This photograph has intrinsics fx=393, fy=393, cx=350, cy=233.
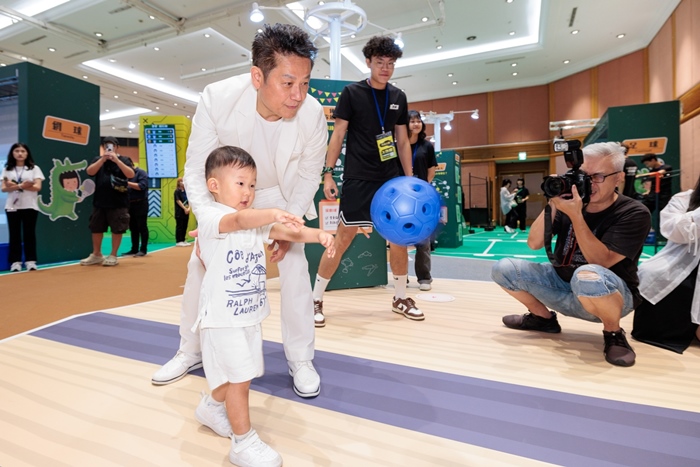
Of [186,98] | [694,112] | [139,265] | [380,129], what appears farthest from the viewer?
[186,98]

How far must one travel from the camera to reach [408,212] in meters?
2.13

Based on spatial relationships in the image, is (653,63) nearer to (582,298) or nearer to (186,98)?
(582,298)

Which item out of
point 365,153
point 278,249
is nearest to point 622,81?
point 365,153

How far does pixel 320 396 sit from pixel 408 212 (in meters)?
1.03

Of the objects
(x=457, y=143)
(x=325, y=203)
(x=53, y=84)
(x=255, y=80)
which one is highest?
(x=457, y=143)

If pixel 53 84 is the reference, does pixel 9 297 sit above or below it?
below

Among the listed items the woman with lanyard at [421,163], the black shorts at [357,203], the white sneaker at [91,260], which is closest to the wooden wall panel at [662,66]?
the woman with lanyard at [421,163]

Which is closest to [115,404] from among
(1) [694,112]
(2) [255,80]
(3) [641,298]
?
(2) [255,80]

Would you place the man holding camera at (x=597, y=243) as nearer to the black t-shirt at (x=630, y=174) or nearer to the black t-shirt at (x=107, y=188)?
the black t-shirt at (x=630, y=174)

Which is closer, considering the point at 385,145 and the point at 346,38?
the point at 385,145

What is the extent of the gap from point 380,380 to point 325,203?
2.37m

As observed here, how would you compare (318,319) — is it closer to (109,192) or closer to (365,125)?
(365,125)

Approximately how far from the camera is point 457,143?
1691 centimetres

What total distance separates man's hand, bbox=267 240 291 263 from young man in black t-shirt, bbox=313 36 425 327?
43.3 inches
